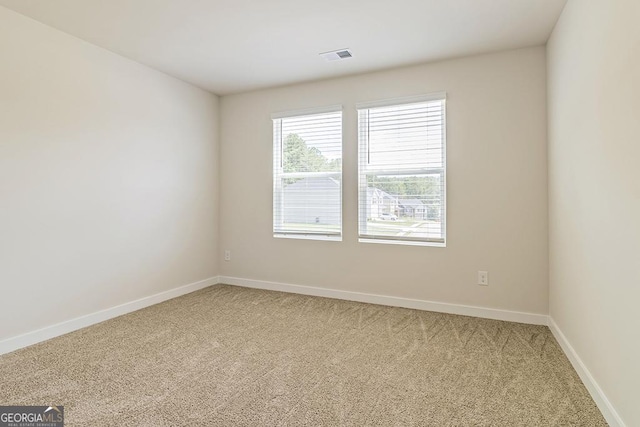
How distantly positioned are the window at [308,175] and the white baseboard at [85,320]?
4.45ft

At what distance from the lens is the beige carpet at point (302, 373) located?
1779mm

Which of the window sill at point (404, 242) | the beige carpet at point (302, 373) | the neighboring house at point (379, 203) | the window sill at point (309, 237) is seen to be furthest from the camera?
the window sill at point (309, 237)

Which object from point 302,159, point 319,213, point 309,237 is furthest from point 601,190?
point 302,159

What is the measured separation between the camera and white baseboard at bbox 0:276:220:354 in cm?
257

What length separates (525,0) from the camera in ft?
7.91

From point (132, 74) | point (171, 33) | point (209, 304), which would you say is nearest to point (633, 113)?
point (171, 33)

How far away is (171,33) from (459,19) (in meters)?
2.34

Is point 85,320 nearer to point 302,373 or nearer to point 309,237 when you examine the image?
point 302,373

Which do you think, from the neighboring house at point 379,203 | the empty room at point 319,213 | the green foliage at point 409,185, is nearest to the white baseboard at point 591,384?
the empty room at point 319,213

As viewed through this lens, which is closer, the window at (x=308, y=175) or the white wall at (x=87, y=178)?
the white wall at (x=87, y=178)

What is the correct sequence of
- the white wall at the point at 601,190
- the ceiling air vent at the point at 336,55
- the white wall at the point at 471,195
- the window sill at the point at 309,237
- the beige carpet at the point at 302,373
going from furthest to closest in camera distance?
the window sill at the point at 309,237
the ceiling air vent at the point at 336,55
the white wall at the point at 471,195
the beige carpet at the point at 302,373
the white wall at the point at 601,190

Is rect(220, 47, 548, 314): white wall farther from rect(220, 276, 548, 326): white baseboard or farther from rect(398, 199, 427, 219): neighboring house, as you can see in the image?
rect(398, 199, 427, 219): neighboring house

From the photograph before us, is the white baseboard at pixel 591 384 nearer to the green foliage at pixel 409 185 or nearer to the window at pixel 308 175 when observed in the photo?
the green foliage at pixel 409 185

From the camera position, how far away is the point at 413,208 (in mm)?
3588
